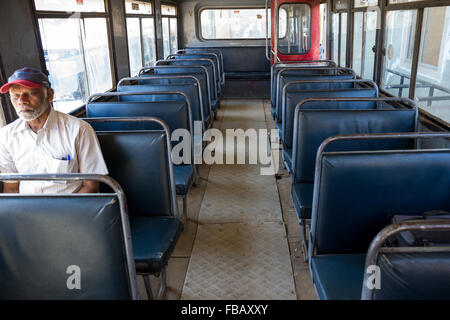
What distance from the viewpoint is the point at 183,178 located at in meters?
2.86

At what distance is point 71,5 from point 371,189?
3024 mm

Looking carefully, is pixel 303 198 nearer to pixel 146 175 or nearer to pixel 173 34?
pixel 146 175

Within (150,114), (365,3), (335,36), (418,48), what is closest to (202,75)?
(150,114)

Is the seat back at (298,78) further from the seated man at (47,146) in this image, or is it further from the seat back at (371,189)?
the seated man at (47,146)

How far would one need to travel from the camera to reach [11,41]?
2.49m

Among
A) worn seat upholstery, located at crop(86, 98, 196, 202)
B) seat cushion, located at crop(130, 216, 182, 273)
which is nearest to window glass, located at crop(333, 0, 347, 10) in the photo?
worn seat upholstery, located at crop(86, 98, 196, 202)

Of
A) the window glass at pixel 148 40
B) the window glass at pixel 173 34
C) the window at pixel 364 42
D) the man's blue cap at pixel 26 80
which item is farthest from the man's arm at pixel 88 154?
the window glass at pixel 173 34

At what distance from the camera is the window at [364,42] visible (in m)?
4.58

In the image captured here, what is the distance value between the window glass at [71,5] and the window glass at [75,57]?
93 millimetres

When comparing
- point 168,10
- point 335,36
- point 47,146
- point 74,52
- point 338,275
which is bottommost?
point 338,275

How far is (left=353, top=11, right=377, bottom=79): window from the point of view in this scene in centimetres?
458

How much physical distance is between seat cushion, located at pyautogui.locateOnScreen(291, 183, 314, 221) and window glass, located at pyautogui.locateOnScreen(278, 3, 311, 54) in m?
5.55

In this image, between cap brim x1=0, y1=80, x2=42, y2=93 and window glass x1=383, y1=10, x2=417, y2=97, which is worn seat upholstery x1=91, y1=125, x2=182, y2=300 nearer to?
cap brim x1=0, y1=80, x2=42, y2=93

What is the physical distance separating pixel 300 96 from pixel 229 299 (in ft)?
6.08
